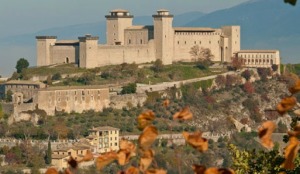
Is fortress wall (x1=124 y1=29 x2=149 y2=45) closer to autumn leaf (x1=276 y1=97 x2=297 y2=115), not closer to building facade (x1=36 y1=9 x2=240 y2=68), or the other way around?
building facade (x1=36 y1=9 x2=240 y2=68)

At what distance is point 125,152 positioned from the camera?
5.03m

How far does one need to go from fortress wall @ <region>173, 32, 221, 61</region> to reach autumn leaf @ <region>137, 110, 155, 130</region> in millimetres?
49719

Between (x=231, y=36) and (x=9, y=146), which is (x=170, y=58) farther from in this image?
(x=9, y=146)

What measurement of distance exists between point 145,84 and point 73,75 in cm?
328

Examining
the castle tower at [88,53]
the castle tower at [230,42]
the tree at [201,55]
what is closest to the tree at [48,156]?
the castle tower at [88,53]

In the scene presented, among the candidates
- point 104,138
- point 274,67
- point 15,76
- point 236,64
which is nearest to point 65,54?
point 15,76

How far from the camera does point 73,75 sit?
5128 cm

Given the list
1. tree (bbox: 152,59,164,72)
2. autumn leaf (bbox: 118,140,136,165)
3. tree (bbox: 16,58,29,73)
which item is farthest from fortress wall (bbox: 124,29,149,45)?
autumn leaf (bbox: 118,140,136,165)

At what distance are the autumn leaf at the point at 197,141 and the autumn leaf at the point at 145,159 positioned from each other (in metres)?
0.17

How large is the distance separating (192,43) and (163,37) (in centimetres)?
207

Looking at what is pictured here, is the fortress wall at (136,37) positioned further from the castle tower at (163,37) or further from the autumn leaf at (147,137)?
the autumn leaf at (147,137)

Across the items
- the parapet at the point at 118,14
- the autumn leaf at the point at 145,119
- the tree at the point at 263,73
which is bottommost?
the autumn leaf at the point at 145,119

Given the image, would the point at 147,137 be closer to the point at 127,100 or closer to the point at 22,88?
the point at 127,100

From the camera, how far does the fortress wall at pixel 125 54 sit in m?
52.7
